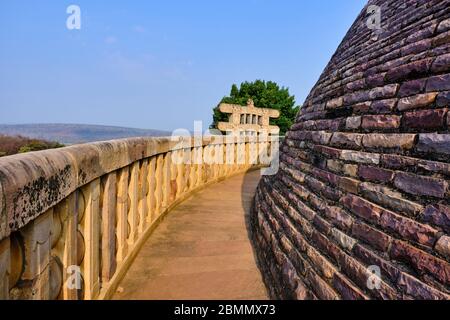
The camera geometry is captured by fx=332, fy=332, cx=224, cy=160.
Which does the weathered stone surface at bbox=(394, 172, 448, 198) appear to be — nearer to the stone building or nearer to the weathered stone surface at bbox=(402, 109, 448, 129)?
the weathered stone surface at bbox=(402, 109, 448, 129)

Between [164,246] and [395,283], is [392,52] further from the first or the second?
[164,246]

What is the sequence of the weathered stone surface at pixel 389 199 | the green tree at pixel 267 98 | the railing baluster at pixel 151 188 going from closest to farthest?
the weathered stone surface at pixel 389 199 → the railing baluster at pixel 151 188 → the green tree at pixel 267 98

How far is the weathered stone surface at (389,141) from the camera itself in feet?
5.47

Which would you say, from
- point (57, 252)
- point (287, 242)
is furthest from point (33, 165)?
point (287, 242)

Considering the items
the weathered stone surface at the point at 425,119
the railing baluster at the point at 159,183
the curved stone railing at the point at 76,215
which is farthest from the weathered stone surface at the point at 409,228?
the railing baluster at the point at 159,183

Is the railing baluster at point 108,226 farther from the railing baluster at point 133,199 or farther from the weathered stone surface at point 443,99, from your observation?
the weathered stone surface at point 443,99

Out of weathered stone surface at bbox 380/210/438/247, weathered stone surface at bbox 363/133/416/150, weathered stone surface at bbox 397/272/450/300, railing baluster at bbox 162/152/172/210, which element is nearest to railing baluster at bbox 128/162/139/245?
railing baluster at bbox 162/152/172/210

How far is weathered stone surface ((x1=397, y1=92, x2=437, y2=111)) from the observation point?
1650 millimetres

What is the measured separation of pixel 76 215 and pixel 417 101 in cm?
190

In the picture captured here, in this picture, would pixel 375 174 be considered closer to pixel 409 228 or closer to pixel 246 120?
pixel 409 228

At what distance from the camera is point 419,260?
1.38 m

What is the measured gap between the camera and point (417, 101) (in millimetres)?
1740

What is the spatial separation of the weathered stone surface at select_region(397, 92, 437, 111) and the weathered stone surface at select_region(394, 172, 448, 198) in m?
0.38
